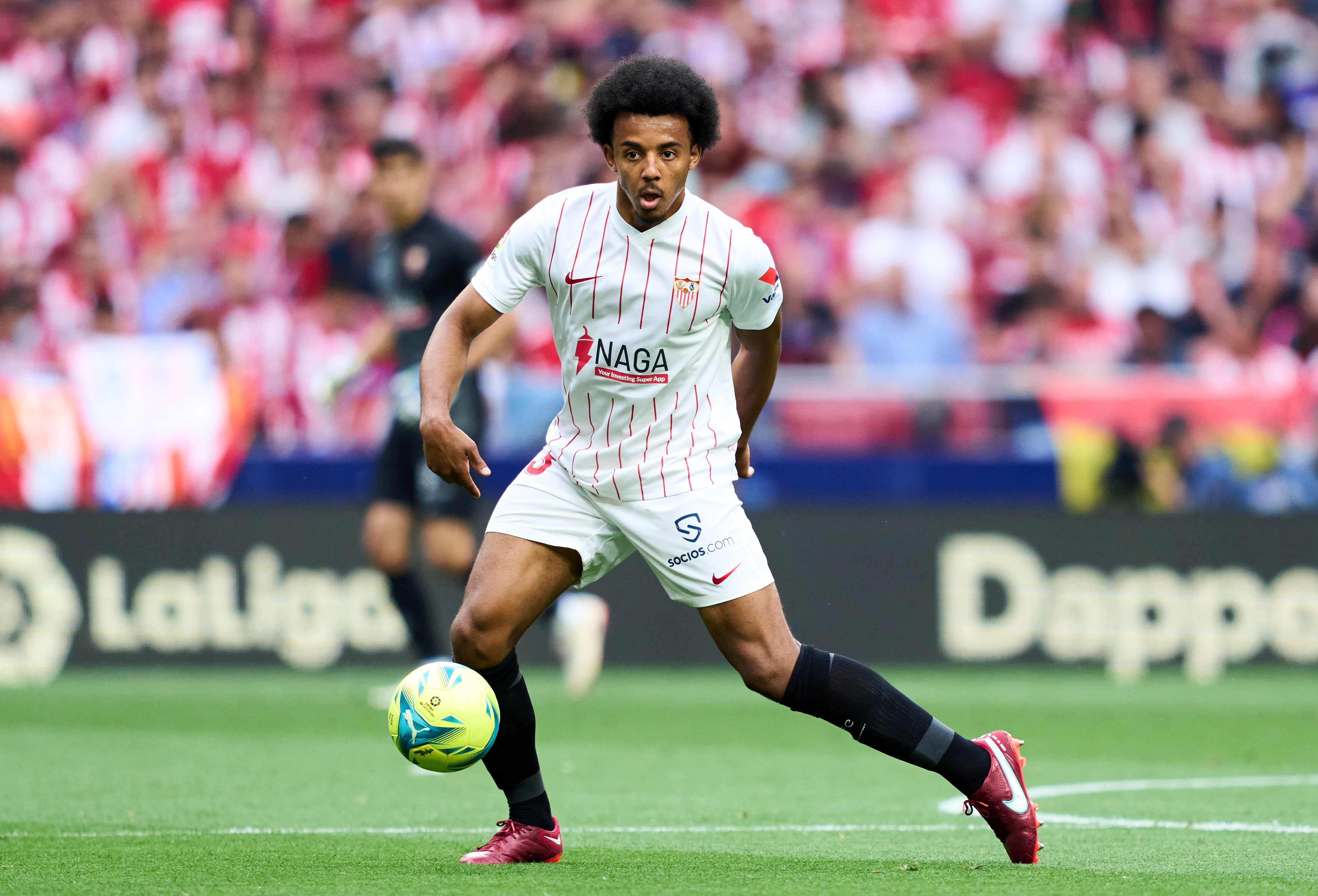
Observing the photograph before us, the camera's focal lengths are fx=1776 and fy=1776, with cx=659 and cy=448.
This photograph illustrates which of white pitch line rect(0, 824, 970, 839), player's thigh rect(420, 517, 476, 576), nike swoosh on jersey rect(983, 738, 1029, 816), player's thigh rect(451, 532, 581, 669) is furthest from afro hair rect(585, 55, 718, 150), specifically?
player's thigh rect(420, 517, 476, 576)

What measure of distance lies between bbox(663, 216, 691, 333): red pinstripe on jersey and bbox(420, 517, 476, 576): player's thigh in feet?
13.2

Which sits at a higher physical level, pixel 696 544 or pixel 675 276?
pixel 675 276

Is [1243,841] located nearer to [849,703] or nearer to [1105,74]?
[849,703]

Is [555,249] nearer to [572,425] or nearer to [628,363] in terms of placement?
[628,363]

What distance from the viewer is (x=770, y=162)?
50.9 feet

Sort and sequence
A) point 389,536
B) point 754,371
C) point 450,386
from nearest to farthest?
point 450,386
point 754,371
point 389,536

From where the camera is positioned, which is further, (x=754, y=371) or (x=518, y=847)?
(x=754, y=371)

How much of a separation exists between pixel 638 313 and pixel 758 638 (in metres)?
0.99

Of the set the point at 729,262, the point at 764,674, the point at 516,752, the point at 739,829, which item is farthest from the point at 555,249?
the point at 739,829

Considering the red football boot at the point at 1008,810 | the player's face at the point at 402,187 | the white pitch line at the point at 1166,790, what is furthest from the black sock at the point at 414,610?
the red football boot at the point at 1008,810

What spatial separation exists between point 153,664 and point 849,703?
7558 millimetres

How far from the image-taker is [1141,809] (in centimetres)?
653

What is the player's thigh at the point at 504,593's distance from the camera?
5.10 meters

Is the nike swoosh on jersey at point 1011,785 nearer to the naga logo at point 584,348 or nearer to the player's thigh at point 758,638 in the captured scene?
the player's thigh at point 758,638
